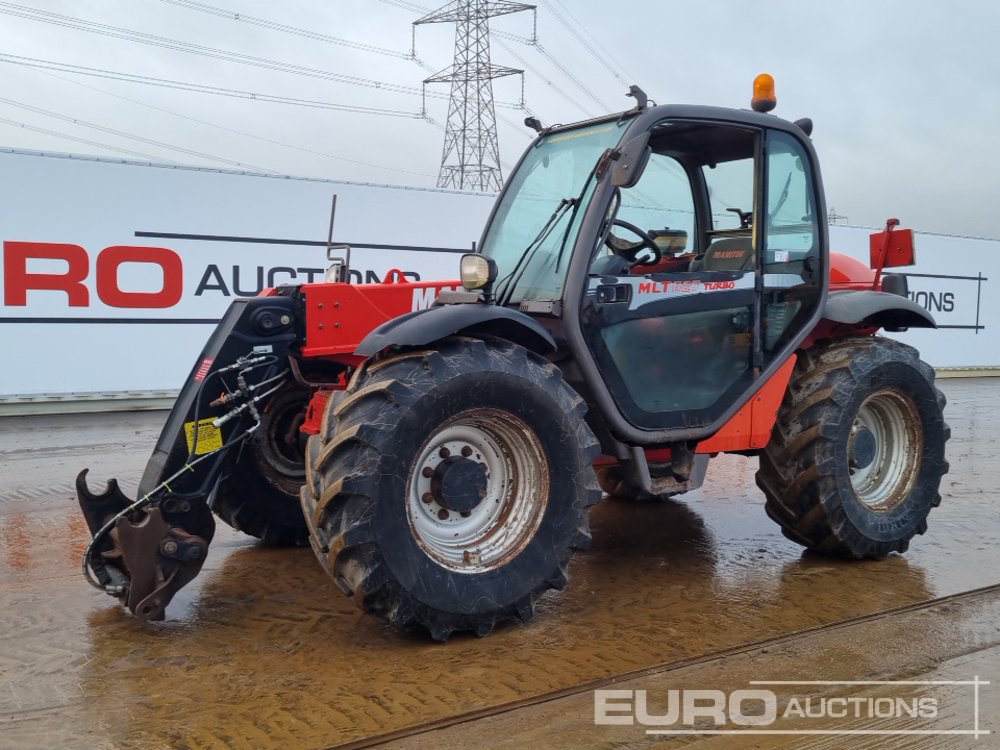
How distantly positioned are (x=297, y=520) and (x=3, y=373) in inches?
286

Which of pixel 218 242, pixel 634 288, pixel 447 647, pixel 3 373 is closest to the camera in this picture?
pixel 447 647

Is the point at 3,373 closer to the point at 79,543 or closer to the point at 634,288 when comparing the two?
the point at 79,543

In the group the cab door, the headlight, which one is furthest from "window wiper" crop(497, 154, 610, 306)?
the headlight

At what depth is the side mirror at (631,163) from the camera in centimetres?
421

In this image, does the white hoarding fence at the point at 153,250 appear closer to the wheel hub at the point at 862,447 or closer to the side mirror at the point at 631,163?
the wheel hub at the point at 862,447

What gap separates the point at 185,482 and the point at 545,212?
2158mm

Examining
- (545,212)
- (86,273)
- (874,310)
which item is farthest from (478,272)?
(86,273)

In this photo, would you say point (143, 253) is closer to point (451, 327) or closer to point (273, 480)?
point (273, 480)

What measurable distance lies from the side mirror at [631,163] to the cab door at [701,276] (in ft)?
0.91

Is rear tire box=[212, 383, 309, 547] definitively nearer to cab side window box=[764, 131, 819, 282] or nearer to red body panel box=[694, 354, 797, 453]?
red body panel box=[694, 354, 797, 453]

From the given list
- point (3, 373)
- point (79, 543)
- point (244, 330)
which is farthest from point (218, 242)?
point (244, 330)

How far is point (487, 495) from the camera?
4.19 meters

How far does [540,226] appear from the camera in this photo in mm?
4844

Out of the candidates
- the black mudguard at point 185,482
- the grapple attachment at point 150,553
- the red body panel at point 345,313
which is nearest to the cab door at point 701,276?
the red body panel at point 345,313
